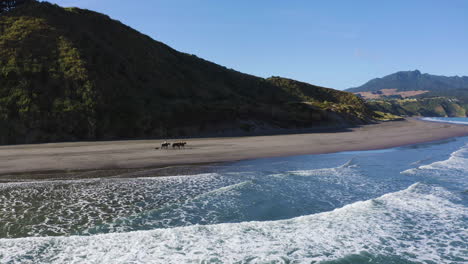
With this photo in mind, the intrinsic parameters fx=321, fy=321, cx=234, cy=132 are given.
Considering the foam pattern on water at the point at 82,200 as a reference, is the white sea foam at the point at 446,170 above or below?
below

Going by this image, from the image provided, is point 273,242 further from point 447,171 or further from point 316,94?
point 316,94

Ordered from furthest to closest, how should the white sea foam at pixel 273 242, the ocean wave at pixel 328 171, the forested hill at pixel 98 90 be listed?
the forested hill at pixel 98 90
the ocean wave at pixel 328 171
the white sea foam at pixel 273 242

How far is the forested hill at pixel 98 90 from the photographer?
3834cm

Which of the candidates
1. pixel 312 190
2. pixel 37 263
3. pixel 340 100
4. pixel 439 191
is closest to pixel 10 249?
pixel 37 263

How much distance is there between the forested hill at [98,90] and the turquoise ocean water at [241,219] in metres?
26.0

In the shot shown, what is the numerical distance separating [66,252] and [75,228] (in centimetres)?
177

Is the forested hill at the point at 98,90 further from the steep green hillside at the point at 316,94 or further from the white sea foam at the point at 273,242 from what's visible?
the steep green hillside at the point at 316,94

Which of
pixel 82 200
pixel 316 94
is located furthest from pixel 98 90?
pixel 316 94

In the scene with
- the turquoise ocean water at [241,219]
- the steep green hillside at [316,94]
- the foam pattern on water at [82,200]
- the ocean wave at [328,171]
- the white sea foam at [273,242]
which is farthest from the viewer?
the steep green hillside at [316,94]

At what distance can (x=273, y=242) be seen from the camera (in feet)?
27.4

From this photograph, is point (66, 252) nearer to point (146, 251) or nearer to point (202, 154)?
point (146, 251)

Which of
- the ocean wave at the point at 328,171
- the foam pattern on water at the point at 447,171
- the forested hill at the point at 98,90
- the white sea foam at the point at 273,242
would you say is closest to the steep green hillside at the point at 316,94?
the forested hill at the point at 98,90

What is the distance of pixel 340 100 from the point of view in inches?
4417

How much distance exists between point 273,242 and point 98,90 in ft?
133
